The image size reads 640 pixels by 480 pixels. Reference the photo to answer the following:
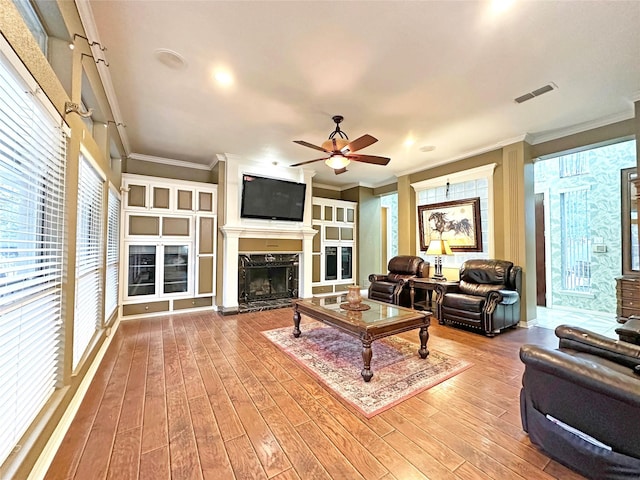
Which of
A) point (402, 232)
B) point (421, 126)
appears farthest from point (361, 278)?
point (421, 126)

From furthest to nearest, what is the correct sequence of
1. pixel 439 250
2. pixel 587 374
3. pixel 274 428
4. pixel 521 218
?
1. pixel 439 250
2. pixel 521 218
3. pixel 274 428
4. pixel 587 374

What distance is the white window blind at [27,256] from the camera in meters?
1.26

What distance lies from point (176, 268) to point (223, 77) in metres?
3.54

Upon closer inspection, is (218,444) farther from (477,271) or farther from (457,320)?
(477,271)

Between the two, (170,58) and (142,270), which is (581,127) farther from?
(142,270)

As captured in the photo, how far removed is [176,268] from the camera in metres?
5.09

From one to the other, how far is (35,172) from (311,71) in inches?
89.1

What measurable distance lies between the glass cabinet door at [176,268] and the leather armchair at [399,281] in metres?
3.63

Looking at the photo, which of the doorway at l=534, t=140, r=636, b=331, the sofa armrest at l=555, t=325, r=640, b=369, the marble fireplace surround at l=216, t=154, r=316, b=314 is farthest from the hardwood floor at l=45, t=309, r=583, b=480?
the doorway at l=534, t=140, r=636, b=331

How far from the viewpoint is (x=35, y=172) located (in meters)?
1.56

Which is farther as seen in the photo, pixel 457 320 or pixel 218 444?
pixel 457 320

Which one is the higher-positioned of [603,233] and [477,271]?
[603,233]

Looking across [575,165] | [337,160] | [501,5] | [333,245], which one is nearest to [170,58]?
[337,160]

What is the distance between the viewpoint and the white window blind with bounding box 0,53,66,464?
1.26m
